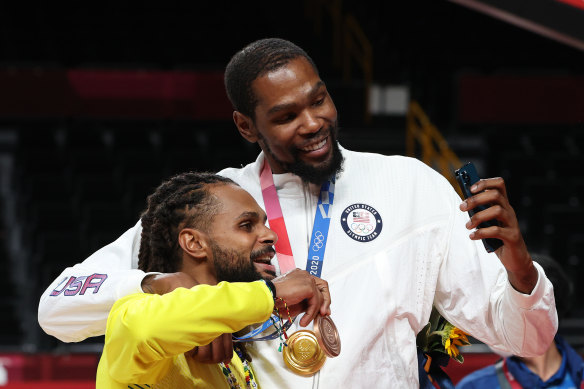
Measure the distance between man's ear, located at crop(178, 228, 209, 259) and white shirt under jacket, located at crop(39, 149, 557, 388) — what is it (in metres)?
0.16

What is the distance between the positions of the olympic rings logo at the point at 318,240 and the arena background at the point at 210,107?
11.2 ft

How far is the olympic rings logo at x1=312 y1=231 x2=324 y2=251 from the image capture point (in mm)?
2408

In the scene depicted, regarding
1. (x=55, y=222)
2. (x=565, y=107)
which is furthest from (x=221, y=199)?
(x=565, y=107)

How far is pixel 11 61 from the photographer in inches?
418

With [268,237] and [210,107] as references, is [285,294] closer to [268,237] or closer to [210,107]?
[268,237]

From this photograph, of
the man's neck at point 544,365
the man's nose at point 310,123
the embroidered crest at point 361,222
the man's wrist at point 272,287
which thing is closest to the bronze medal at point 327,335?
the man's wrist at point 272,287

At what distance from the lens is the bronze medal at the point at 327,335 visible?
7.01 feet

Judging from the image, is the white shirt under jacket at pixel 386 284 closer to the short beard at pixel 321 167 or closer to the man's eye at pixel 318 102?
the short beard at pixel 321 167

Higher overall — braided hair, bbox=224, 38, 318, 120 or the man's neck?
braided hair, bbox=224, 38, 318, 120

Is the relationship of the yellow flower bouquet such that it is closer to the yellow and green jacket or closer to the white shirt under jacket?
the white shirt under jacket

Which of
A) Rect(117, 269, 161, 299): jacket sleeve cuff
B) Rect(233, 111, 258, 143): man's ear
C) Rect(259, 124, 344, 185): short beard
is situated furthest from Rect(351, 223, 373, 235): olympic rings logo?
Rect(117, 269, 161, 299): jacket sleeve cuff

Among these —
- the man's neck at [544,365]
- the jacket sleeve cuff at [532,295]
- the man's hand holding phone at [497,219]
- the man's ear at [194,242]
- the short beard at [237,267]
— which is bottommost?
the man's neck at [544,365]

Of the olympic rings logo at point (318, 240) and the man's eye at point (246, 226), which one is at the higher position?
the man's eye at point (246, 226)

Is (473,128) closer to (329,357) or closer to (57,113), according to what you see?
(57,113)
